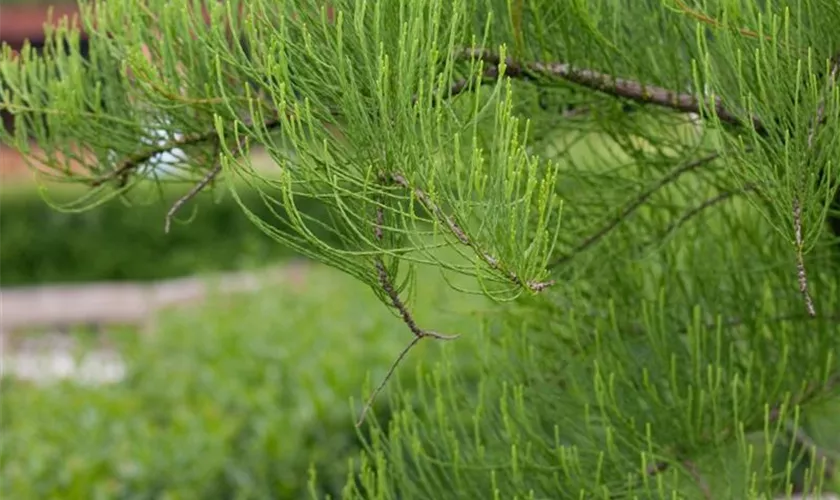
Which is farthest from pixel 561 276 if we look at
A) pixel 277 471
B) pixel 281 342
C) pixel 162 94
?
pixel 281 342

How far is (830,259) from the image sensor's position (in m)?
1.81

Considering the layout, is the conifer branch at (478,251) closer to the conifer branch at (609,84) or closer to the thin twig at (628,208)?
the conifer branch at (609,84)

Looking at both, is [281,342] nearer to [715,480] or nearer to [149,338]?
[149,338]

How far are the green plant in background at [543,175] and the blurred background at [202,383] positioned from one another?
142 mm

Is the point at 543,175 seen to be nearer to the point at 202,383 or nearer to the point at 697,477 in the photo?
the point at 697,477

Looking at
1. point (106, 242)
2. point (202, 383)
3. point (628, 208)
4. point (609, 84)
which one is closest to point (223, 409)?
point (202, 383)

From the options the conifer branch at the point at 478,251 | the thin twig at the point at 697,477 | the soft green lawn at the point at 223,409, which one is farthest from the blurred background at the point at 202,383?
the conifer branch at the point at 478,251

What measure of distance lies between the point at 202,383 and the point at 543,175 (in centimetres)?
284

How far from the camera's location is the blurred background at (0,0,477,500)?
10.6ft

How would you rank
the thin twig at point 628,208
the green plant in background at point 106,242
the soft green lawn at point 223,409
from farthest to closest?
the green plant in background at point 106,242 → the soft green lawn at point 223,409 → the thin twig at point 628,208

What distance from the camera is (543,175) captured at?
1.65m

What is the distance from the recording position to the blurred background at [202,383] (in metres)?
3.24

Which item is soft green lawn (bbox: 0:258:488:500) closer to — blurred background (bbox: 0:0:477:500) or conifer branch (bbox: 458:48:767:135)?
blurred background (bbox: 0:0:477:500)

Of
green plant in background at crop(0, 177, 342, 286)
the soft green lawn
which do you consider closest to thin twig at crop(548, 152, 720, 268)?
the soft green lawn
